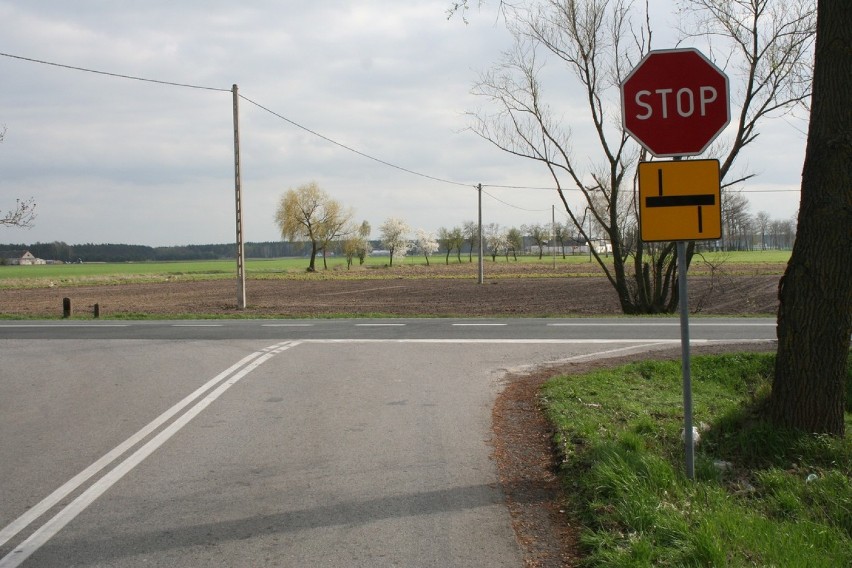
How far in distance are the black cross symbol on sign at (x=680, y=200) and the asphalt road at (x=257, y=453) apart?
2.28 meters

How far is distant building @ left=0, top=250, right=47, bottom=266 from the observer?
127125 mm

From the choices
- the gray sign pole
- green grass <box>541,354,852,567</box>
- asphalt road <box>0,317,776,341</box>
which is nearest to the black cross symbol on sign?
the gray sign pole

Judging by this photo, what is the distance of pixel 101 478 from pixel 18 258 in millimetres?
142828

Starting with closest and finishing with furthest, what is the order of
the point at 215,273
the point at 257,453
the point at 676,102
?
1. the point at 676,102
2. the point at 257,453
3. the point at 215,273

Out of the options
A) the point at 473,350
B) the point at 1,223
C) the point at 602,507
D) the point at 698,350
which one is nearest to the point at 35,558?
the point at 602,507

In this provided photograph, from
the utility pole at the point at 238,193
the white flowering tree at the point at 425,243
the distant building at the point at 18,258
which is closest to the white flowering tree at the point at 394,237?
the white flowering tree at the point at 425,243

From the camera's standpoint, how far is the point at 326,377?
10398 mm

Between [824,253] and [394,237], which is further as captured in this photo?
[394,237]

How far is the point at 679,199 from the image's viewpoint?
16.3 ft

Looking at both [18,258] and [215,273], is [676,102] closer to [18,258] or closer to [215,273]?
[215,273]

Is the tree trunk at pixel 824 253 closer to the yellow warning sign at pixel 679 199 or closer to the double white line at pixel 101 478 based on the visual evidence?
the yellow warning sign at pixel 679 199

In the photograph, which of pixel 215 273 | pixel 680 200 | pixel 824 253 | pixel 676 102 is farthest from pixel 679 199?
pixel 215 273

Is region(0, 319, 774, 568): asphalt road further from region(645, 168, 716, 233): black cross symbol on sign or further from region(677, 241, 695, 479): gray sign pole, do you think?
region(645, 168, 716, 233): black cross symbol on sign

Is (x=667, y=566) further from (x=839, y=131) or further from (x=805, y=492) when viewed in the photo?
(x=839, y=131)
